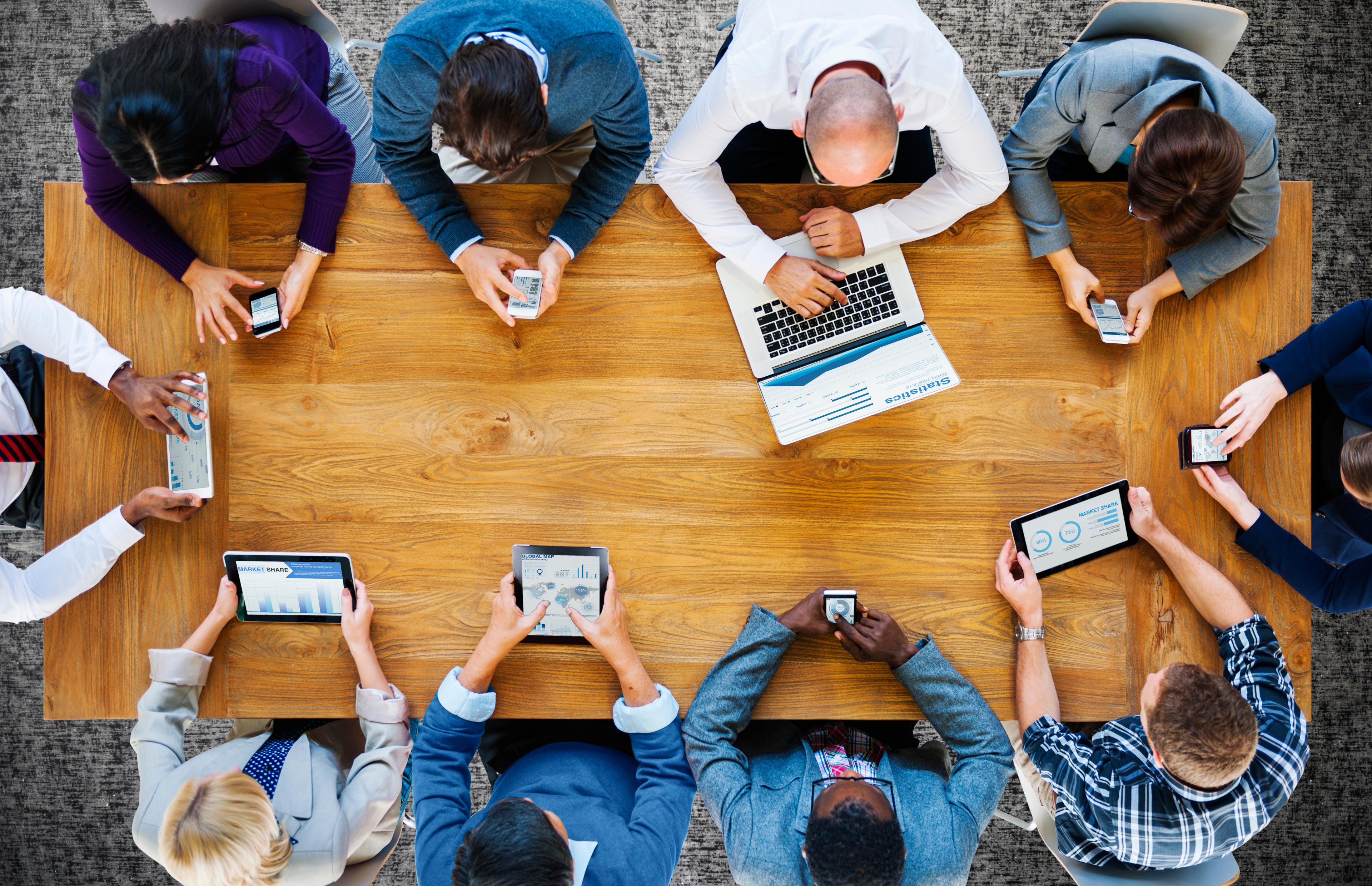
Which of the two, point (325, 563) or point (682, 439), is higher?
point (682, 439)

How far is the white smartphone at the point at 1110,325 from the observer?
1.55m

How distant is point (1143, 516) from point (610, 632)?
1.03 metres

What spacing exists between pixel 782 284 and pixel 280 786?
4.44ft

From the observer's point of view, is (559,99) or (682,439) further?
(682,439)

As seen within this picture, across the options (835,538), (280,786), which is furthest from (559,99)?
(280,786)

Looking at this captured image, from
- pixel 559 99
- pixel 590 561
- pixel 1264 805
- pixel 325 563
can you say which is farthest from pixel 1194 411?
pixel 325 563

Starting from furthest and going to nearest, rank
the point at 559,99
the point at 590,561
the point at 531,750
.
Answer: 1. the point at 531,750
2. the point at 590,561
3. the point at 559,99

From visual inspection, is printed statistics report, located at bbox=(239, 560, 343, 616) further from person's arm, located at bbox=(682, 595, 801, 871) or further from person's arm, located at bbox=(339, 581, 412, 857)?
person's arm, located at bbox=(682, 595, 801, 871)

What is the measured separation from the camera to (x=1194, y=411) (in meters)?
1.60

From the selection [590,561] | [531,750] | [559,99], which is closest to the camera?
[559,99]

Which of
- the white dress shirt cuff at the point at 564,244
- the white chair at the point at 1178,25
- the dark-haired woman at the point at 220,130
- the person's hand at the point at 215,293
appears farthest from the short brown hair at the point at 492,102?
the white chair at the point at 1178,25

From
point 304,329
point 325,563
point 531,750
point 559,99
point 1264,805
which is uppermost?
point 559,99

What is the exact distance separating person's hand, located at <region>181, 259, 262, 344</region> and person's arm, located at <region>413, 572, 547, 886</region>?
72 cm

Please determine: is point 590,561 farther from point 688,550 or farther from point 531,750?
point 531,750
